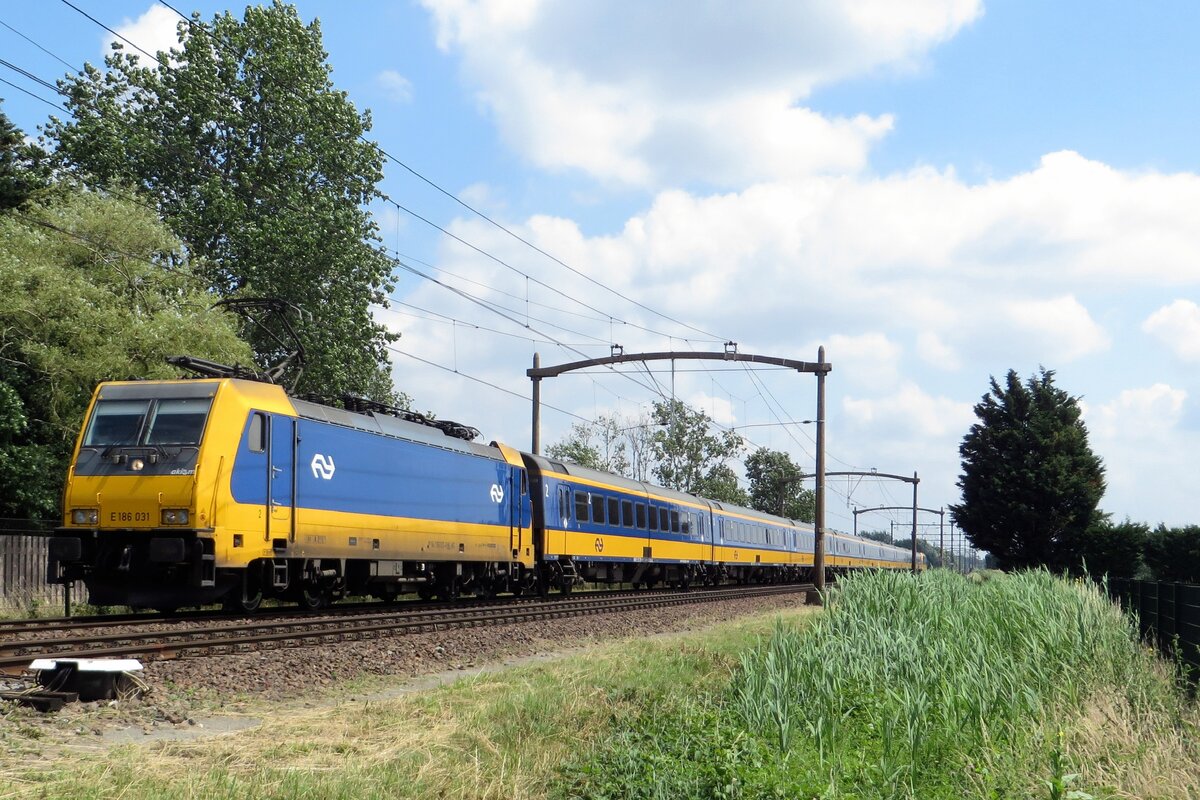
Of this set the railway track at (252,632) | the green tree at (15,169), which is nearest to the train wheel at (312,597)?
the railway track at (252,632)

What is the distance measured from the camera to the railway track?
1209 cm

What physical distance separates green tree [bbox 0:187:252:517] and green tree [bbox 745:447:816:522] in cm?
6895

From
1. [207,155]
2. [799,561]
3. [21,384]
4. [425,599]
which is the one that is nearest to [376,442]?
[425,599]

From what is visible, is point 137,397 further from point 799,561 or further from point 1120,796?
point 799,561

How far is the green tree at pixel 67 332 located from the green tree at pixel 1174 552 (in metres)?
36.4

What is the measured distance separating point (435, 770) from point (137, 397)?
10.7m

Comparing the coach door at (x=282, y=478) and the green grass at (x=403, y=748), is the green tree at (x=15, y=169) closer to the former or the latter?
the coach door at (x=282, y=478)

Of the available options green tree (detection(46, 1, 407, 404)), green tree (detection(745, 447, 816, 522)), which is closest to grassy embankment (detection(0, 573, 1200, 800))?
green tree (detection(46, 1, 407, 404))

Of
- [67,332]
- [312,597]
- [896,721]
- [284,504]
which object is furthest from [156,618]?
Result: [67,332]

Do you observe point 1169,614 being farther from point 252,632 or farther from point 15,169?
point 15,169

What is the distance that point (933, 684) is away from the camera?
9.02 meters

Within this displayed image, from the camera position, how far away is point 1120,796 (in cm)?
692

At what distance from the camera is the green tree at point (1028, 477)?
144ft

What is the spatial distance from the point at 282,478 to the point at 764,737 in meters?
10.9
